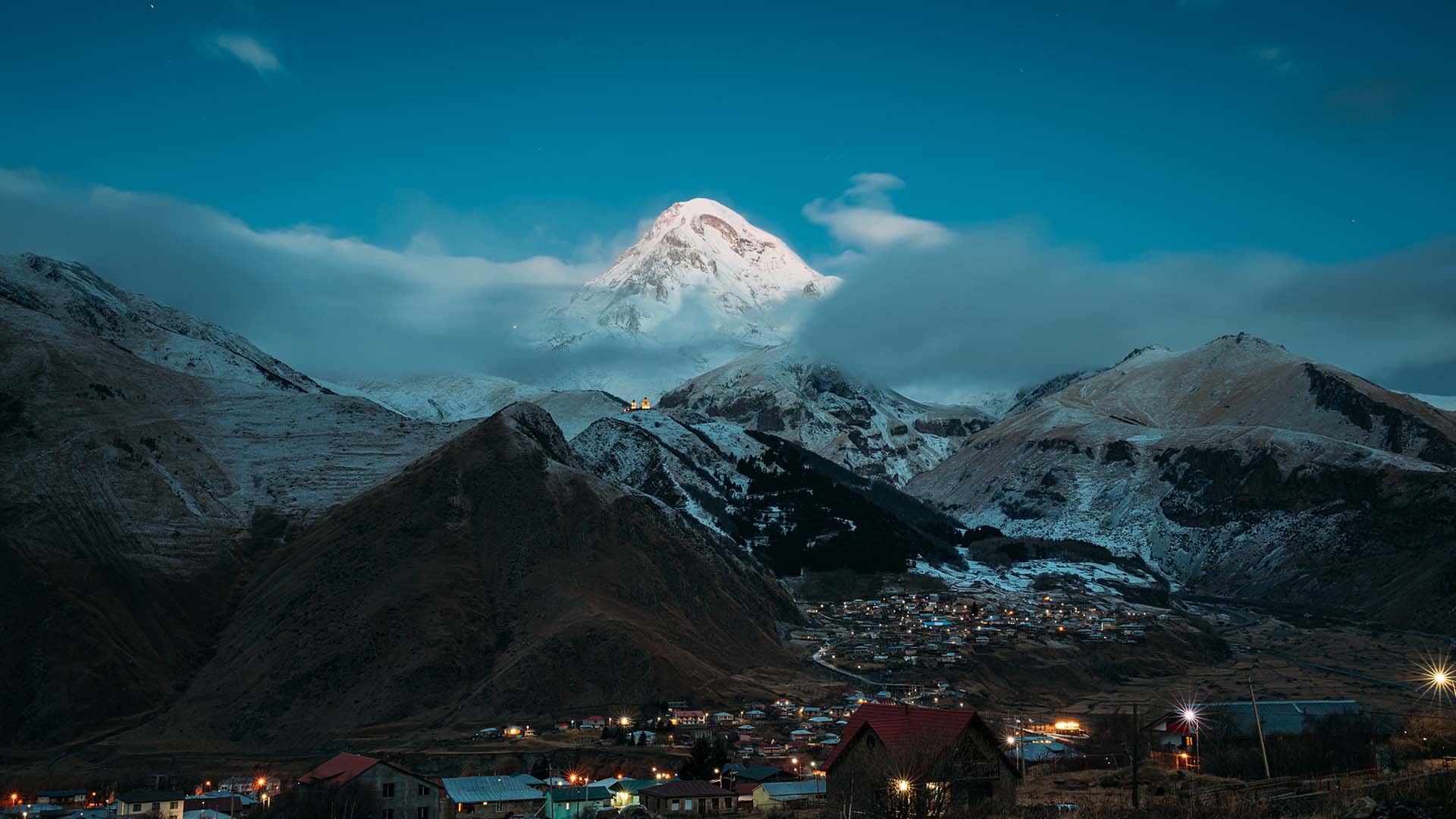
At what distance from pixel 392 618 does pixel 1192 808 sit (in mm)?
113055

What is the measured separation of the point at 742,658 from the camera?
153m

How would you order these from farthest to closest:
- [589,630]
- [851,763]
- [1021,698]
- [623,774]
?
[1021,698], [589,630], [623,774], [851,763]

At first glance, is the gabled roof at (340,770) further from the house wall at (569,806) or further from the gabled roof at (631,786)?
the gabled roof at (631,786)

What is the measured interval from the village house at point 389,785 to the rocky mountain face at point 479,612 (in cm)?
4409

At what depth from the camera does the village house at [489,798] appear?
76.4 meters

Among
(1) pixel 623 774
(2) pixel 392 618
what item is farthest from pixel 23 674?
(1) pixel 623 774

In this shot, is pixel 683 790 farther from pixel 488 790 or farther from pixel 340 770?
pixel 340 770

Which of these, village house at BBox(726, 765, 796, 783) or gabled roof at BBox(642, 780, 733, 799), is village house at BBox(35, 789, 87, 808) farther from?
village house at BBox(726, 765, 796, 783)

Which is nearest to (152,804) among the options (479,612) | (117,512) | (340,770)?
(340,770)

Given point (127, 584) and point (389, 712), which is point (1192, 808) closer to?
point (389, 712)

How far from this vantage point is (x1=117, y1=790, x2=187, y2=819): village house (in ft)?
275

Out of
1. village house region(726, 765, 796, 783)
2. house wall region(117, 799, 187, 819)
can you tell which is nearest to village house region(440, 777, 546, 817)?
village house region(726, 765, 796, 783)

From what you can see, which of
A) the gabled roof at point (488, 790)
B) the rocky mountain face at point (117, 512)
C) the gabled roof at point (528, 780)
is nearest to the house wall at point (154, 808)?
the gabled roof at point (488, 790)

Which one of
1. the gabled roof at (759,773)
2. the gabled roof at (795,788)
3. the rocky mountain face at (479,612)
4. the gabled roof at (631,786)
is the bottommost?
the gabled roof at (795,788)
